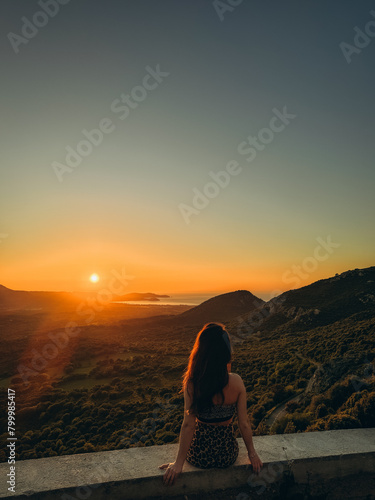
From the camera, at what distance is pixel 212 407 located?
8.70 feet

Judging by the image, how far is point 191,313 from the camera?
7144cm

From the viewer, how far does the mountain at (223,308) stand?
219 ft

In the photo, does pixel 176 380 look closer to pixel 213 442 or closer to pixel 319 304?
pixel 213 442

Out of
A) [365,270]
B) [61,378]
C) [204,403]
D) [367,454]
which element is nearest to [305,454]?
[367,454]

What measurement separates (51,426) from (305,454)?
60.2 feet

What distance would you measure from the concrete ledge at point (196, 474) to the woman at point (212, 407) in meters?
0.09

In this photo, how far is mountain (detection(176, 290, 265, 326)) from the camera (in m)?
66.8

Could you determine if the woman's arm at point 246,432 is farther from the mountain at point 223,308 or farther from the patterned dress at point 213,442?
the mountain at point 223,308

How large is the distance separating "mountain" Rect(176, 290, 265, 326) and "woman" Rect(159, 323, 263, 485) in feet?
202

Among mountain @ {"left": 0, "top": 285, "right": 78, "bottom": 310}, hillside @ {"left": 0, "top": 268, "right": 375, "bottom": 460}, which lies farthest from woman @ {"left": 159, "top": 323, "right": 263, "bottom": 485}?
mountain @ {"left": 0, "top": 285, "right": 78, "bottom": 310}

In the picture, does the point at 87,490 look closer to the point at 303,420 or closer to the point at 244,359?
the point at 303,420

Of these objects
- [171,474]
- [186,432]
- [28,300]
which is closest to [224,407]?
[186,432]

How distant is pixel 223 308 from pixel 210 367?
7175 centimetres

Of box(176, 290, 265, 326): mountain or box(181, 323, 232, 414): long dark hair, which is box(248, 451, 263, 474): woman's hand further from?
box(176, 290, 265, 326): mountain
